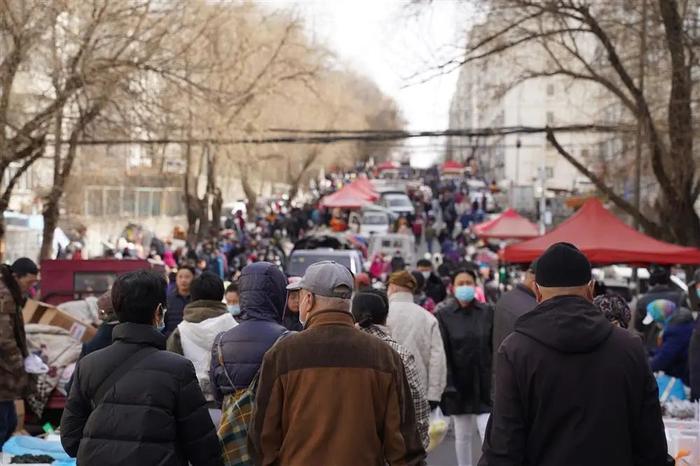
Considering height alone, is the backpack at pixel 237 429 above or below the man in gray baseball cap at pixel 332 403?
below

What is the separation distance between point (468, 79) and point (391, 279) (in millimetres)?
16462

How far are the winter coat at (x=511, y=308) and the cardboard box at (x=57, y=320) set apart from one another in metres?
5.77

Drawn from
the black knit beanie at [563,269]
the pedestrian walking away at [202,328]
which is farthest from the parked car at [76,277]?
the black knit beanie at [563,269]

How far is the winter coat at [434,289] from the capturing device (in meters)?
18.7

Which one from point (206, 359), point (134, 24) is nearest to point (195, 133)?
point (134, 24)

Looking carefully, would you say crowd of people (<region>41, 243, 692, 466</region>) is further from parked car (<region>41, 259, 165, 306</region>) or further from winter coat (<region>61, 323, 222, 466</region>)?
parked car (<region>41, 259, 165, 306</region>)

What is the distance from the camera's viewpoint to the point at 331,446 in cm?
505

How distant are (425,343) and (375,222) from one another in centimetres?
4199

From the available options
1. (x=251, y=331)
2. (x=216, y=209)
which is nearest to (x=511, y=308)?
(x=251, y=331)

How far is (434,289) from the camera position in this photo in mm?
18828

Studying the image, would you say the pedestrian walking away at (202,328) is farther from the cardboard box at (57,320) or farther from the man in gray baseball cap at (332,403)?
the cardboard box at (57,320)

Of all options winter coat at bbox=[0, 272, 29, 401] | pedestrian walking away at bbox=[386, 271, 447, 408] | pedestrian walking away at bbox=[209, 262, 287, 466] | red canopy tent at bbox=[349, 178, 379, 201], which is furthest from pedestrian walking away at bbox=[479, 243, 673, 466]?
red canopy tent at bbox=[349, 178, 379, 201]

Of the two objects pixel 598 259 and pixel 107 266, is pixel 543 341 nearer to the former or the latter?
pixel 598 259

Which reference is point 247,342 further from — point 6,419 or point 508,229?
point 508,229
